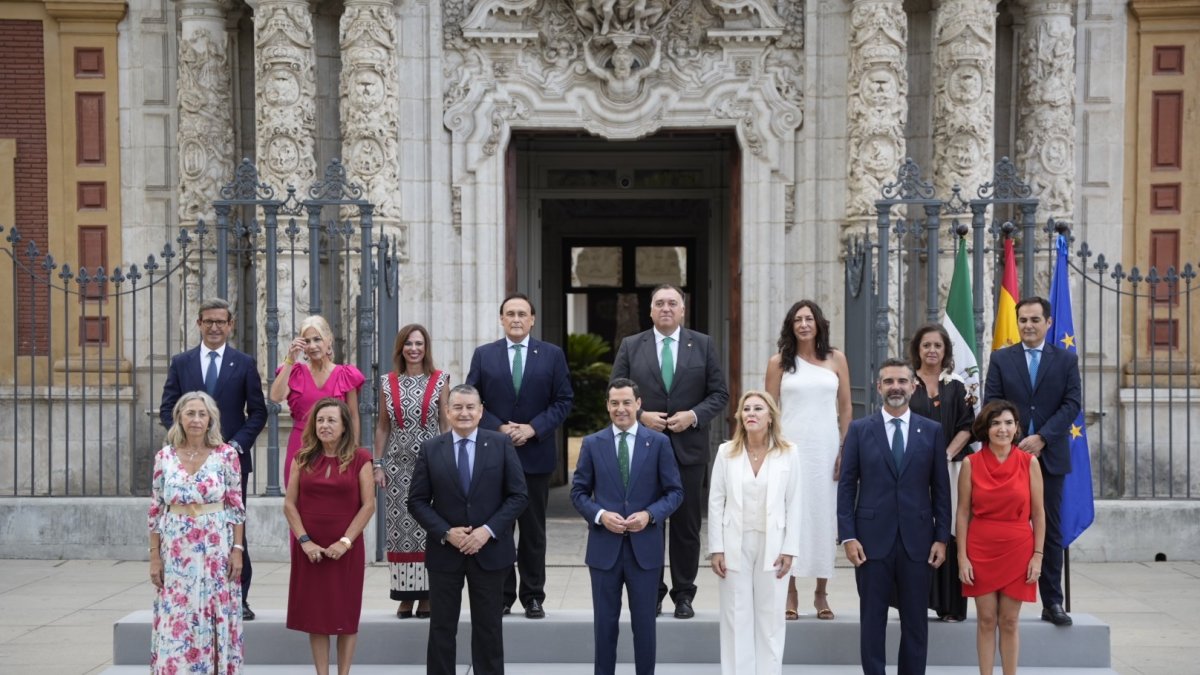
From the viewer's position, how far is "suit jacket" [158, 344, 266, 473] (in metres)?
9.16

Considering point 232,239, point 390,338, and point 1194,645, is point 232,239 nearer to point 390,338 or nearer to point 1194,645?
point 390,338

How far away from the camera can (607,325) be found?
26.0 m

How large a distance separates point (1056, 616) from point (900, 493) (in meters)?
1.59

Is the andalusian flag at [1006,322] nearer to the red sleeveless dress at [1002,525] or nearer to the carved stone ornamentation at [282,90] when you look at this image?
the red sleeveless dress at [1002,525]

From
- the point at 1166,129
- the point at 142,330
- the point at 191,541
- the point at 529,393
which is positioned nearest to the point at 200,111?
the point at 142,330

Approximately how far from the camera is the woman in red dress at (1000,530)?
798 centimetres

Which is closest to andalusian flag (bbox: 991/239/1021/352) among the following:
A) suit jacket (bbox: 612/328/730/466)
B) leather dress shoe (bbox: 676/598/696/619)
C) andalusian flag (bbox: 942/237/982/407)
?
andalusian flag (bbox: 942/237/982/407)

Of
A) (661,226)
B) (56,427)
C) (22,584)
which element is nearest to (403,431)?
(22,584)

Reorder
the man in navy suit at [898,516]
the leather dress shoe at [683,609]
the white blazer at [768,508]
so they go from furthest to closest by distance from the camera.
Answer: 1. the leather dress shoe at [683,609]
2. the man in navy suit at [898,516]
3. the white blazer at [768,508]

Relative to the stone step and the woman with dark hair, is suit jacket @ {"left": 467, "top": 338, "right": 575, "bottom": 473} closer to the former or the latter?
the stone step

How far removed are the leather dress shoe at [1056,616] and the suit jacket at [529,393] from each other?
3214 millimetres

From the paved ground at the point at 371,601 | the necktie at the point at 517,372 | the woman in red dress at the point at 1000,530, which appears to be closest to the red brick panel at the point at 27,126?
the paved ground at the point at 371,601

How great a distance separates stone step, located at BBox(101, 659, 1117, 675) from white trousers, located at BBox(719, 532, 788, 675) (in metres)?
0.77

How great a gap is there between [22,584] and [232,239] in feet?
15.6
